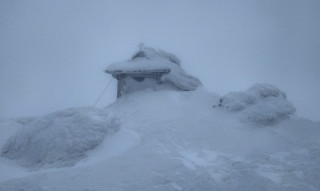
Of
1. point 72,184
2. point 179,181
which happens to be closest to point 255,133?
point 179,181

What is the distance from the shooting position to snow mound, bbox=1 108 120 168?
808 cm

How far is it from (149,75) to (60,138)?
8211 millimetres

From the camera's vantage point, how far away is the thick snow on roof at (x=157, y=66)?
1540cm

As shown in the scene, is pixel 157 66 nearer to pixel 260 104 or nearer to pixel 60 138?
pixel 260 104

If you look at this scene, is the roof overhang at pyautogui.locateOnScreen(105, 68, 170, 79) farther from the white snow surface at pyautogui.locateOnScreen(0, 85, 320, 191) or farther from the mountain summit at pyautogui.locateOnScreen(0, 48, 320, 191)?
the white snow surface at pyautogui.locateOnScreen(0, 85, 320, 191)

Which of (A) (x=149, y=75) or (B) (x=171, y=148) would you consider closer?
(B) (x=171, y=148)

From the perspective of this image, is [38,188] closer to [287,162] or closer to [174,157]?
[174,157]

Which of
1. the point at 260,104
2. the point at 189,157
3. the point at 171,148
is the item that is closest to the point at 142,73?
the point at 260,104

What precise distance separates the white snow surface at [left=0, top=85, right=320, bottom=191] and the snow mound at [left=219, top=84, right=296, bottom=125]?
234mm

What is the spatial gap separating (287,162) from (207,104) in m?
6.21

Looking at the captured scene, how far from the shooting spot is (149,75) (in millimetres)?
15688

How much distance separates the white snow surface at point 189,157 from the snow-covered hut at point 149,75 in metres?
3.19

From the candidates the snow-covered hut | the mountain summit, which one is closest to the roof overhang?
the snow-covered hut

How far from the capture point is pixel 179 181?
6406mm
